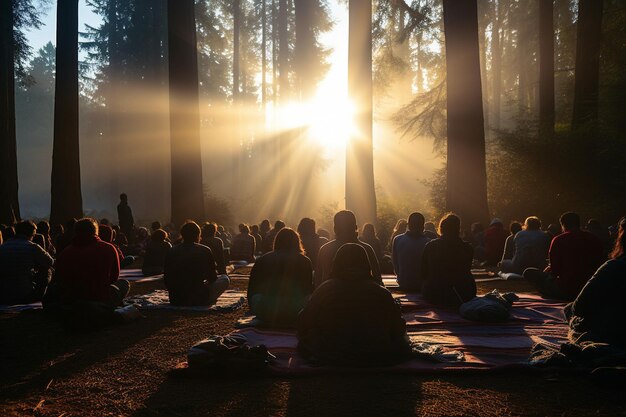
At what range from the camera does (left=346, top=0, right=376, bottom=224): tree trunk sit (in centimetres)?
2027

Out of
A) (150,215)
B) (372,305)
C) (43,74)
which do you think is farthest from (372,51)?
(43,74)

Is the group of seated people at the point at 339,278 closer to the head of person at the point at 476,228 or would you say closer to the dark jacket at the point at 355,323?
the dark jacket at the point at 355,323

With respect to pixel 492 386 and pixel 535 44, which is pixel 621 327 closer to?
pixel 492 386

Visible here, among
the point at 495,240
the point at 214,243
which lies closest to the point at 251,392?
the point at 214,243

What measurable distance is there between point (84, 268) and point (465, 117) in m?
11.1

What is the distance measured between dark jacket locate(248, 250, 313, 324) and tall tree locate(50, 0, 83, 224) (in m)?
11.7

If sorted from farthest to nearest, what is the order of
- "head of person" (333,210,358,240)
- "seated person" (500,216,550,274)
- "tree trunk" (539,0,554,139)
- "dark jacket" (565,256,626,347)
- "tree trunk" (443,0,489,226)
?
"tree trunk" (539,0,554,139), "tree trunk" (443,0,489,226), "seated person" (500,216,550,274), "head of person" (333,210,358,240), "dark jacket" (565,256,626,347)

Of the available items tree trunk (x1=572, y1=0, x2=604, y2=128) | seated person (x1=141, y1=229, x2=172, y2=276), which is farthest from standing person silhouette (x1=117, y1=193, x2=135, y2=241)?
tree trunk (x1=572, y1=0, x2=604, y2=128)

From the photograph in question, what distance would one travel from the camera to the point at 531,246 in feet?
38.2

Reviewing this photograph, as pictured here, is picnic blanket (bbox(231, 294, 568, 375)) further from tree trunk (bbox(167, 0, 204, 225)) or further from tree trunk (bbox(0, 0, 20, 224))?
tree trunk (bbox(0, 0, 20, 224))

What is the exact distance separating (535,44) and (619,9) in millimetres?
25528

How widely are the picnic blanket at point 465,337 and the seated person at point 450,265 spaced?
1.01ft

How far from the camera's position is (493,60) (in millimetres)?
49812

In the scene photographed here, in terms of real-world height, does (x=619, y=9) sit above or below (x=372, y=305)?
above
